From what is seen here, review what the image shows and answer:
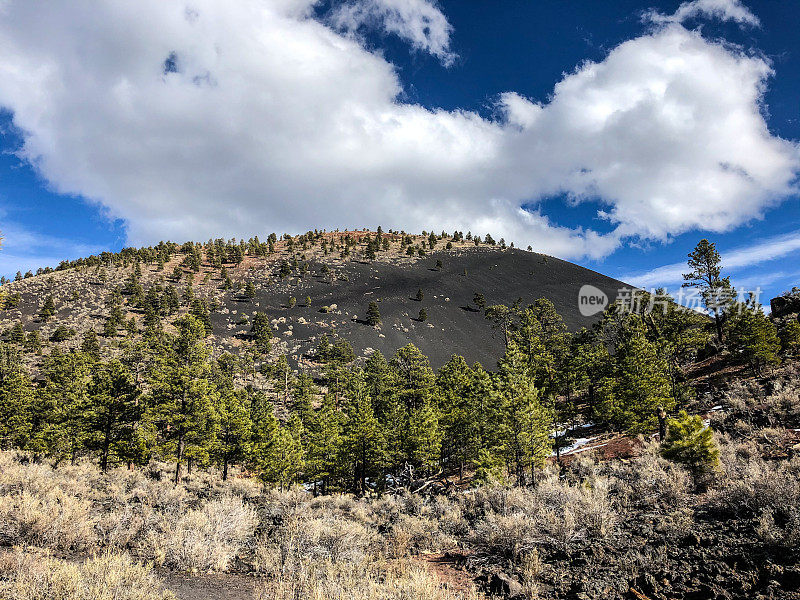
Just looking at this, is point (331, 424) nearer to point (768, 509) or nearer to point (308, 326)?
point (768, 509)

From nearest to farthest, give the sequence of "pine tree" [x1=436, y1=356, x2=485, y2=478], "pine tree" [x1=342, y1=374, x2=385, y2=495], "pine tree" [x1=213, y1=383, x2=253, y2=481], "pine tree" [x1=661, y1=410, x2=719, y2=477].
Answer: "pine tree" [x1=661, y1=410, x2=719, y2=477] → "pine tree" [x1=436, y1=356, x2=485, y2=478] → "pine tree" [x1=342, y1=374, x2=385, y2=495] → "pine tree" [x1=213, y1=383, x2=253, y2=481]

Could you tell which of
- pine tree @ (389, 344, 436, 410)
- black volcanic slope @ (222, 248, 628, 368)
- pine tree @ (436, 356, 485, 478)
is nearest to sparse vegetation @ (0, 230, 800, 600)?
pine tree @ (436, 356, 485, 478)

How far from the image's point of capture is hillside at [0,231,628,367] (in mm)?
90500

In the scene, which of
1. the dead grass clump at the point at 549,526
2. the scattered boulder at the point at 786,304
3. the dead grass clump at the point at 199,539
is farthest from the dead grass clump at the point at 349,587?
the scattered boulder at the point at 786,304

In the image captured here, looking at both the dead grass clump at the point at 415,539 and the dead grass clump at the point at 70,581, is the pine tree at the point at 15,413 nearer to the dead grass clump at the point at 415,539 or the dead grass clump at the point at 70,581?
the dead grass clump at the point at 70,581

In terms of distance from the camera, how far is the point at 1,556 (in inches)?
256

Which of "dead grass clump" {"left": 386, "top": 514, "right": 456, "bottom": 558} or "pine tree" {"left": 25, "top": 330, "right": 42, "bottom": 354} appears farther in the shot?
"pine tree" {"left": 25, "top": 330, "right": 42, "bottom": 354}

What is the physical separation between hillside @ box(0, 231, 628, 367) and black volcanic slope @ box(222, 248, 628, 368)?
1.08ft

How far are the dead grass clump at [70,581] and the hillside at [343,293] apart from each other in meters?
76.6

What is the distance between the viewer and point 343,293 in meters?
117

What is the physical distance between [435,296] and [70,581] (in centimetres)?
11599

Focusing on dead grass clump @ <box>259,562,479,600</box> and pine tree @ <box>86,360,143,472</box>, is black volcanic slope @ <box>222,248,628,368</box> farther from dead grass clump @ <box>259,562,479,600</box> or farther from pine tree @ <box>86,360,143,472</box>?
dead grass clump @ <box>259,562,479,600</box>

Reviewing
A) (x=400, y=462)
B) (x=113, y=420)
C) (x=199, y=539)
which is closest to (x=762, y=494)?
(x=199, y=539)

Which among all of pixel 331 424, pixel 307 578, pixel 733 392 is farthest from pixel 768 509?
pixel 331 424
